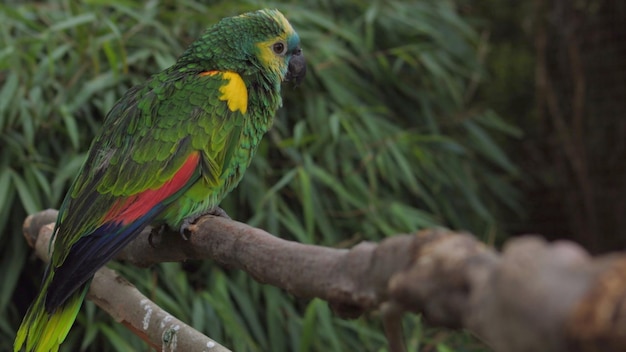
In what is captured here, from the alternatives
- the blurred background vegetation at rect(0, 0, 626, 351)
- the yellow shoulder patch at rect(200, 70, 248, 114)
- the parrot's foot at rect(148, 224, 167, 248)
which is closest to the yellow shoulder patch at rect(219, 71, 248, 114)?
the yellow shoulder patch at rect(200, 70, 248, 114)

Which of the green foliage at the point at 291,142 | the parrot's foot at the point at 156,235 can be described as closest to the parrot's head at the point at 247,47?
the parrot's foot at the point at 156,235

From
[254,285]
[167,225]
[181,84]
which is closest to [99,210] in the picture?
[167,225]

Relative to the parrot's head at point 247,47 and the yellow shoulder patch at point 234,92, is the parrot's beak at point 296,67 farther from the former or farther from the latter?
the yellow shoulder patch at point 234,92

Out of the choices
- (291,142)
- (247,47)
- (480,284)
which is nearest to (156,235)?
(247,47)

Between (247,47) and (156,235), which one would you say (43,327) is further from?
(247,47)

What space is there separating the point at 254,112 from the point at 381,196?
1.04m

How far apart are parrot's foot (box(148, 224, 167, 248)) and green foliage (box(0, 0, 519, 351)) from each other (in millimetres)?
486

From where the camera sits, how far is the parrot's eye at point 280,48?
1.60m

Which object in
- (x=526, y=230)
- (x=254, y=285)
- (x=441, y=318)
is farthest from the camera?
(x=526, y=230)

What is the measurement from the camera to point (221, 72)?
4.87 feet

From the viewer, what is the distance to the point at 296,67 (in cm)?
170

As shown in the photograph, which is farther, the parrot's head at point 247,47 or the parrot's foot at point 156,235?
the parrot's head at point 247,47

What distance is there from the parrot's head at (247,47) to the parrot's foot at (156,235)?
327mm

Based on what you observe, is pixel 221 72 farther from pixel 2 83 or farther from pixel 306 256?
pixel 2 83
